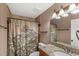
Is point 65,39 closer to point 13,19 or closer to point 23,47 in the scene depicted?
point 23,47

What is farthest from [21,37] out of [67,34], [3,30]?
[67,34]

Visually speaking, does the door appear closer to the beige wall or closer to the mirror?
the mirror

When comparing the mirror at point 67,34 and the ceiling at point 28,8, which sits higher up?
the ceiling at point 28,8

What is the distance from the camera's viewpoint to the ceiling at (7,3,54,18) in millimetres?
1355

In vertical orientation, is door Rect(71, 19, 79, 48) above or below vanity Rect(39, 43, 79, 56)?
above

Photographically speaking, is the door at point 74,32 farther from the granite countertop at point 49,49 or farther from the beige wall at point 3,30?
the beige wall at point 3,30

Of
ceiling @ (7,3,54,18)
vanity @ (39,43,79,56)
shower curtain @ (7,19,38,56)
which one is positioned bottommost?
vanity @ (39,43,79,56)

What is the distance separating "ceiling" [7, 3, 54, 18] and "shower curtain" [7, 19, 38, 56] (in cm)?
10

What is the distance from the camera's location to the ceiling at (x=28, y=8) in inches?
53.4

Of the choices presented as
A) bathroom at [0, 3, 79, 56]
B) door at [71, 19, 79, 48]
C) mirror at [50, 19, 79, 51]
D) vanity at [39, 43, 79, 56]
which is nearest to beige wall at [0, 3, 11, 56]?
bathroom at [0, 3, 79, 56]

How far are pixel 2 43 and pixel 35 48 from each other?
375 millimetres

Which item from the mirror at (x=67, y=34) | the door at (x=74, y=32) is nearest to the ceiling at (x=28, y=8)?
the mirror at (x=67, y=34)

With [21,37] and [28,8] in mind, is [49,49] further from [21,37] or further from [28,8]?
[28,8]

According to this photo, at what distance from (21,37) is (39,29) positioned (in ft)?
0.75
